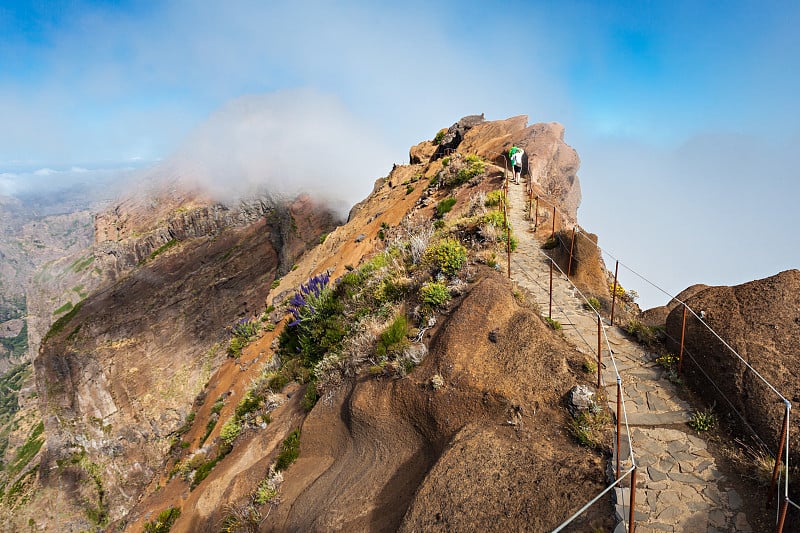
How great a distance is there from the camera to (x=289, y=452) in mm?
8180

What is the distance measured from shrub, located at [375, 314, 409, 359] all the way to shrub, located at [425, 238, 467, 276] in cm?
174

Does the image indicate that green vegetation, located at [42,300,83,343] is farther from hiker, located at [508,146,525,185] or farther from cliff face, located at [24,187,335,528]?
hiker, located at [508,146,525,185]

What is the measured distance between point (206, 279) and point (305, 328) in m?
53.2

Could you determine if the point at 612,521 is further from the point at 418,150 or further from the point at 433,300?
the point at 418,150

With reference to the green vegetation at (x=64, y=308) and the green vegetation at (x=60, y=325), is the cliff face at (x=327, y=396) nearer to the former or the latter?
the green vegetation at (x=60, y=325)

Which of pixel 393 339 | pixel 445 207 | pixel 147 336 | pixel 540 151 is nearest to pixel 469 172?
pixel 445 207

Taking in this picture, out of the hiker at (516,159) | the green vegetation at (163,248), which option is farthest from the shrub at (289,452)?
the green vegetation at (163,248)

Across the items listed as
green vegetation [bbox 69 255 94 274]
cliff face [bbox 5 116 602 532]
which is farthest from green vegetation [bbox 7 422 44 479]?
green vegetation [bbox 69 255 94 274]

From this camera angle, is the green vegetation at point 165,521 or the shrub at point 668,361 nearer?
the shrub at point 668,361

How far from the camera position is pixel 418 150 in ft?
122

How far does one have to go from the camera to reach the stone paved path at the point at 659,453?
4.01m

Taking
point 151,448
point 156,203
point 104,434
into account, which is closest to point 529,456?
point 151,448

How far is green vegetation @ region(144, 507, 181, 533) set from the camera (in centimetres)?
1043

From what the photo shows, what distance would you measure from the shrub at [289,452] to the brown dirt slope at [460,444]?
20 centimetres
